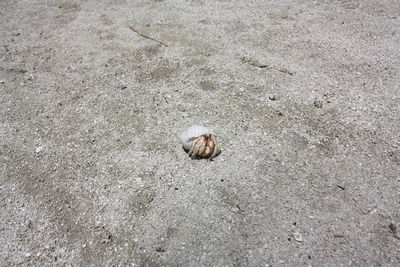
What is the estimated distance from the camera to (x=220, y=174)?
96.8 inches

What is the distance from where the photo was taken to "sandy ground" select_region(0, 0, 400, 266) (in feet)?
6.85

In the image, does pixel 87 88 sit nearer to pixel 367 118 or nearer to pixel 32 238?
pixel 32 238

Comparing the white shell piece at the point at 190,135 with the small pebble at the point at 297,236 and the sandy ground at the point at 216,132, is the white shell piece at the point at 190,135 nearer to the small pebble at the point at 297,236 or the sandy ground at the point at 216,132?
the sandy ground at the point at 216,132

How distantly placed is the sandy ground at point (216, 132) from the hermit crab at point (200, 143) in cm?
8

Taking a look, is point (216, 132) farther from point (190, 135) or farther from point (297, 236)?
point (297, 236)

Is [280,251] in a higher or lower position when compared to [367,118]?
lower

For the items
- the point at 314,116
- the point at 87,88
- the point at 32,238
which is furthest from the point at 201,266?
the point at 87,88

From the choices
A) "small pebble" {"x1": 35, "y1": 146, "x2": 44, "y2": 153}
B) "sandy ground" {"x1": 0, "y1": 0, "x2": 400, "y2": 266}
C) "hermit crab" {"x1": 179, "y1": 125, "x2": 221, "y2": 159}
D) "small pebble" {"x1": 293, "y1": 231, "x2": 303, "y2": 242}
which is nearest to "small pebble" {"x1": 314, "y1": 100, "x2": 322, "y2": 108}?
"sandy ground" {"x1": 0, "y1": 0, "x2": 400, "y2": 266}

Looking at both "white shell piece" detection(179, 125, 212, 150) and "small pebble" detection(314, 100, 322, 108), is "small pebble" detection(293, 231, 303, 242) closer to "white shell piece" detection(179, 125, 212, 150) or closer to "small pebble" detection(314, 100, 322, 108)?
"white shell piece" detection(179, 125, 212, 150)

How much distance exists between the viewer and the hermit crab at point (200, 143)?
8.19 ft

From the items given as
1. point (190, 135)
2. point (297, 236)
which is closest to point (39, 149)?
point (190, 135)

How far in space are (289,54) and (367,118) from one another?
4.25 feet

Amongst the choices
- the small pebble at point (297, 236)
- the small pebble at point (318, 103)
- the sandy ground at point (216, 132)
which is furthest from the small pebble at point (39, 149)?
the small pebble at point (318, 103)

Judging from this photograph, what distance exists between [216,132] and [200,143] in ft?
1.16
